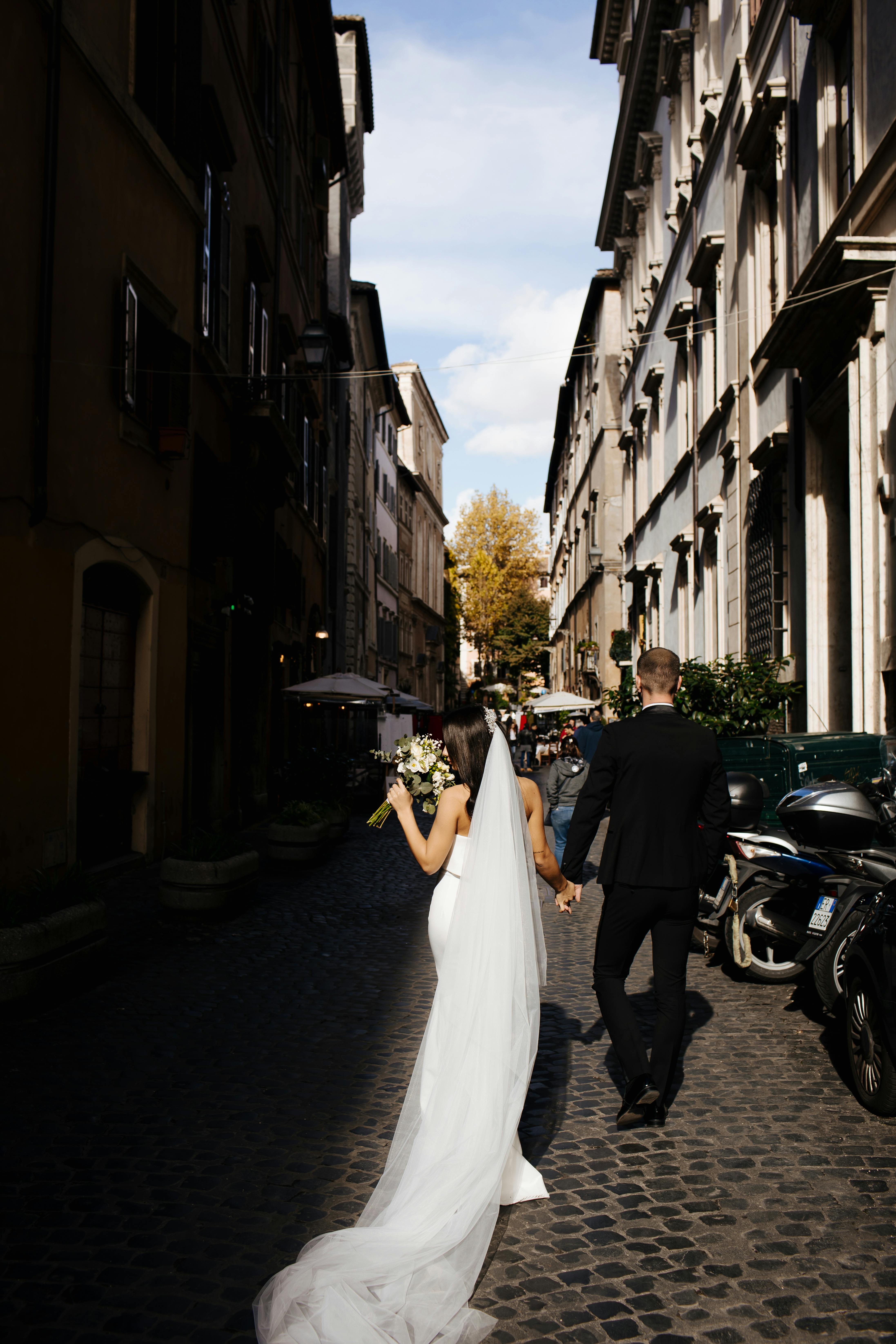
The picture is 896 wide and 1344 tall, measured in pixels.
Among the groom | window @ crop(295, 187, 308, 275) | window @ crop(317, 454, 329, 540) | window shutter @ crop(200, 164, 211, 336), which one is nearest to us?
the groom

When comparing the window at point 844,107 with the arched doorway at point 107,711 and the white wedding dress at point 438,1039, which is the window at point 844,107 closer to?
the arched doorway at point 107,711

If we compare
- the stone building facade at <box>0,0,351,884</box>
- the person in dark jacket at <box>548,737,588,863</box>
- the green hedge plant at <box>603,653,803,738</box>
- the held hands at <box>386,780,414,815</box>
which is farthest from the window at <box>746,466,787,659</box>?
the held hands at <box>386,780,414,815</box>

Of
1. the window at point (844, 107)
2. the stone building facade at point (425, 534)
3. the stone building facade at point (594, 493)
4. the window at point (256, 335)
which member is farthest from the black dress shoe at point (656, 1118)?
the stone building facade at point (425, 534)

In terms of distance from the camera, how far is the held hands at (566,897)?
15.1 feet

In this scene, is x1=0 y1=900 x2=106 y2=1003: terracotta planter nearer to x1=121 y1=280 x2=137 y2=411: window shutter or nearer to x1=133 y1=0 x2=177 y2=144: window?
x1=121 y1=280 x2=137 y2=411: window shutter

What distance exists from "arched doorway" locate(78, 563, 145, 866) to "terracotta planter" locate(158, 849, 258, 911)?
1.97 metres

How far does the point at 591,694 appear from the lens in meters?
39.1

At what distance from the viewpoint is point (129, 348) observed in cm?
1093

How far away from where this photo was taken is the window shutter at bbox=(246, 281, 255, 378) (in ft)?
56.5

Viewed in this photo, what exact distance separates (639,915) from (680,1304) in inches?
67.7

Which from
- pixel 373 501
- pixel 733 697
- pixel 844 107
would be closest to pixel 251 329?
pixel 844 107

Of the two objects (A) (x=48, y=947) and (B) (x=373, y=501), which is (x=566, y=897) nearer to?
(A) (x=48, y=947)

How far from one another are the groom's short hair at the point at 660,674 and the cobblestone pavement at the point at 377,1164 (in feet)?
5.92

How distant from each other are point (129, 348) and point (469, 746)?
8.27 metres
